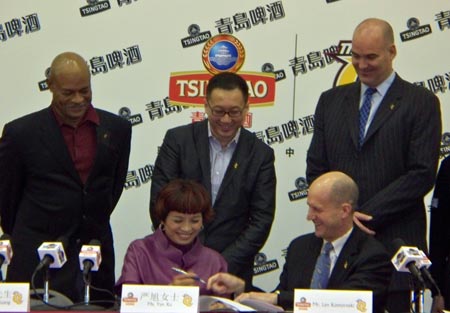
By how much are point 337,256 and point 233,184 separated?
2.54 feet

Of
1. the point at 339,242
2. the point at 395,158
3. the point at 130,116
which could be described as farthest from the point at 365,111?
the point at 130,116

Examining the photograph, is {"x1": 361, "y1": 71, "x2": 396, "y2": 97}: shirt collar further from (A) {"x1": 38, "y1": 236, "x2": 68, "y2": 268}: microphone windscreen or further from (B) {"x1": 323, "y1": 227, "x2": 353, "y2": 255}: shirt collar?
(A) {"x1": 38, "y1": 236, "x2": 68, "y2": 268}: microphone windscreen

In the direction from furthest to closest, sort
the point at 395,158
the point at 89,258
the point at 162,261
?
1. the point at 395,158
2. the point at 162,261
3. the point at 89,258

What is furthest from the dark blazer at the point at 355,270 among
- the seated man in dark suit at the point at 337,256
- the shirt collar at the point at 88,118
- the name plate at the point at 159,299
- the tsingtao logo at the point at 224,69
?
the tsingtao logo at the point at 224,69

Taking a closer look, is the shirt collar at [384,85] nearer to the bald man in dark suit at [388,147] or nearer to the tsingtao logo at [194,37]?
the bald man in dark suit at [388,147]

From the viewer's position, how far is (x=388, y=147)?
457 centimetres

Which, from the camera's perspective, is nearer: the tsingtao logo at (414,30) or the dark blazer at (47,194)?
the dark blazer at (47,194)

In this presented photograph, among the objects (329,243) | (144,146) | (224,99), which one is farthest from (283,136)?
(329,243)

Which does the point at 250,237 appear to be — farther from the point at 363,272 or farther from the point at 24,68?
the point at 24,68

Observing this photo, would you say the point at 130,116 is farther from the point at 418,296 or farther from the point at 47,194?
the point at 418,296

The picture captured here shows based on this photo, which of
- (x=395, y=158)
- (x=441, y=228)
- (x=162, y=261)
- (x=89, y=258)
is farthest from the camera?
(x=441, y=228)

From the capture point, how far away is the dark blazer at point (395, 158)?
176 inches

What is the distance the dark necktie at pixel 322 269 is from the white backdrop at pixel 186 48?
1580 mm

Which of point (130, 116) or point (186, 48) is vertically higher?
point (186, 48)
